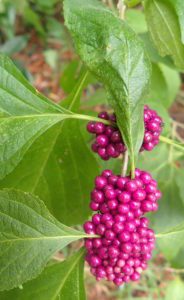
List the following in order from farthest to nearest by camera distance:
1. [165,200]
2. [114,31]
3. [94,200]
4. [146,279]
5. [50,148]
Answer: [146,279] < [165,200] < [50,148] < [94,200] < [114,31]

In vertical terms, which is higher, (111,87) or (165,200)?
(111,87)

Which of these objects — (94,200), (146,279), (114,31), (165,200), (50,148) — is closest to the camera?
(114,31)

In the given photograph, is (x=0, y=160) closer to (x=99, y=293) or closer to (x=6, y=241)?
(x=6, y=241)

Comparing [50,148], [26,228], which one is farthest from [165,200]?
[26,228]

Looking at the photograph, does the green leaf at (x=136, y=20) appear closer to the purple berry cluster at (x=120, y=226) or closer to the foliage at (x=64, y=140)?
the foliage at (x=64, y=140)

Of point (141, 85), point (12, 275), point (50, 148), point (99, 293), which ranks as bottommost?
point (99, 293)

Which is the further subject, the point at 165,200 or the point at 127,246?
the point at 165,200

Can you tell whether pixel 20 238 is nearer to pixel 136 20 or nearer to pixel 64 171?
→ pixel 64 171
